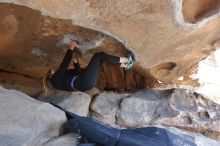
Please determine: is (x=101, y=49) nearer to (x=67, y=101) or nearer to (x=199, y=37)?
(x=67, y=101)

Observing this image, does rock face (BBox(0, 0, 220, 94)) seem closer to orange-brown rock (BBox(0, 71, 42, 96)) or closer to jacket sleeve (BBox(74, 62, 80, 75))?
orange-brown rock (BBox(0, 71, 42, 96))

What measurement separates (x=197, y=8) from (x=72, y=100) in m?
2.28

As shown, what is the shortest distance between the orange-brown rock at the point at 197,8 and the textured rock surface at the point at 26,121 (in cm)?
192

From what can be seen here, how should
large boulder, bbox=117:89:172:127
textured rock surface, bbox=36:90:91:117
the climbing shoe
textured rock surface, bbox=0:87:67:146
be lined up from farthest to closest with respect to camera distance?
1. large boulder, bbox=117:89:172:127
2. textured rock surface, bbox=36:90:91:117
3. the climbing shoe
4. textured rock surface, bbox=0:87:67:146

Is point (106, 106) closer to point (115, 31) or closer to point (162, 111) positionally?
point (162, 111)

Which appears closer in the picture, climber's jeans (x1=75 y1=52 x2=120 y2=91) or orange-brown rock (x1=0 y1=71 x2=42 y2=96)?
climber's jeans (x1=75 y1=52 x2=120 y2=91)

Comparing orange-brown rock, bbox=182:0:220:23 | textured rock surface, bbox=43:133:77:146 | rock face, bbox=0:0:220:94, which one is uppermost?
orange-brown rock, bbox=182:0:220:23

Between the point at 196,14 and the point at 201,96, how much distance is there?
1.96 meters

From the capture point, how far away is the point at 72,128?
13.2 ft

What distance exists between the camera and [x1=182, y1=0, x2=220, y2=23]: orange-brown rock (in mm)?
4077

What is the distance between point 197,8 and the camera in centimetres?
422

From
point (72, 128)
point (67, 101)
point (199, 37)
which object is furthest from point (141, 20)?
point (67, 101)

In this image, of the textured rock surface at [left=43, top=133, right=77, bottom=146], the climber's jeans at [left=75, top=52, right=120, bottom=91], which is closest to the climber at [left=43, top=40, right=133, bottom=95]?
the climber's jeans at [left=75, top=52, right=120, bottom=91]

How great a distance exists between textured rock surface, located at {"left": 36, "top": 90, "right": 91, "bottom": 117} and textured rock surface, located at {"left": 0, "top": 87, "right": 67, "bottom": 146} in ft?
3.14
